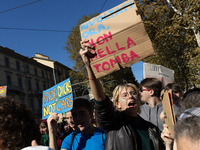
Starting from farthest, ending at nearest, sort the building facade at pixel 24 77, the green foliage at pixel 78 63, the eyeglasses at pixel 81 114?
the building facade at pixel 24 77
the green foliage at pixel 78 63
the eyeglasses at pixel 81 114

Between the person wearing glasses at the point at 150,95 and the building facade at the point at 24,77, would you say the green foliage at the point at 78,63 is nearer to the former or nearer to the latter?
the building facade at the point at 24,77

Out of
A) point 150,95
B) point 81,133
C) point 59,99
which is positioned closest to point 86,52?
point 81,133

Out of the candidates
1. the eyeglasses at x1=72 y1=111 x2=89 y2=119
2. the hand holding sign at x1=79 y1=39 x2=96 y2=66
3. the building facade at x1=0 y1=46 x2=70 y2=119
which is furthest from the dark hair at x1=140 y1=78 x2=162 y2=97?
the building facade at x1=0 y1=46 x2=70 y2=119

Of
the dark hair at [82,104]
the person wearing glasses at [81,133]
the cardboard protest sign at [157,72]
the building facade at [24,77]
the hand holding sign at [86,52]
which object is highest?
the building facade at [24,77]

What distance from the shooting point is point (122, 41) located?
6.88ft

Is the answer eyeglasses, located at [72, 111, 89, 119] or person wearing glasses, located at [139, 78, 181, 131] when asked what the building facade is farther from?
eyeglasses, located at [72, 111, 89, 119]

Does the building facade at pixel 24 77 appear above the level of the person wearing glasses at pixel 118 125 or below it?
above

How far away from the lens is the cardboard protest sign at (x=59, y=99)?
293 centimetres

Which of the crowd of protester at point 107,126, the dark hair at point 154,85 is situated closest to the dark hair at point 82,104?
the crowd of protester at point 107,126

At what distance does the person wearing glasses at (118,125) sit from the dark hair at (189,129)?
2.40ft

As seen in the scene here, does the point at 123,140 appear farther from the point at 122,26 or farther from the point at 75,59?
the point at 75,59

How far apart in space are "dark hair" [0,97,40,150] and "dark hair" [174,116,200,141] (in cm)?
102

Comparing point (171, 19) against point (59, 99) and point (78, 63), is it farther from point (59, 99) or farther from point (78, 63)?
point (78, 63)

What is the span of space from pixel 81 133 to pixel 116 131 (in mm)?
608
